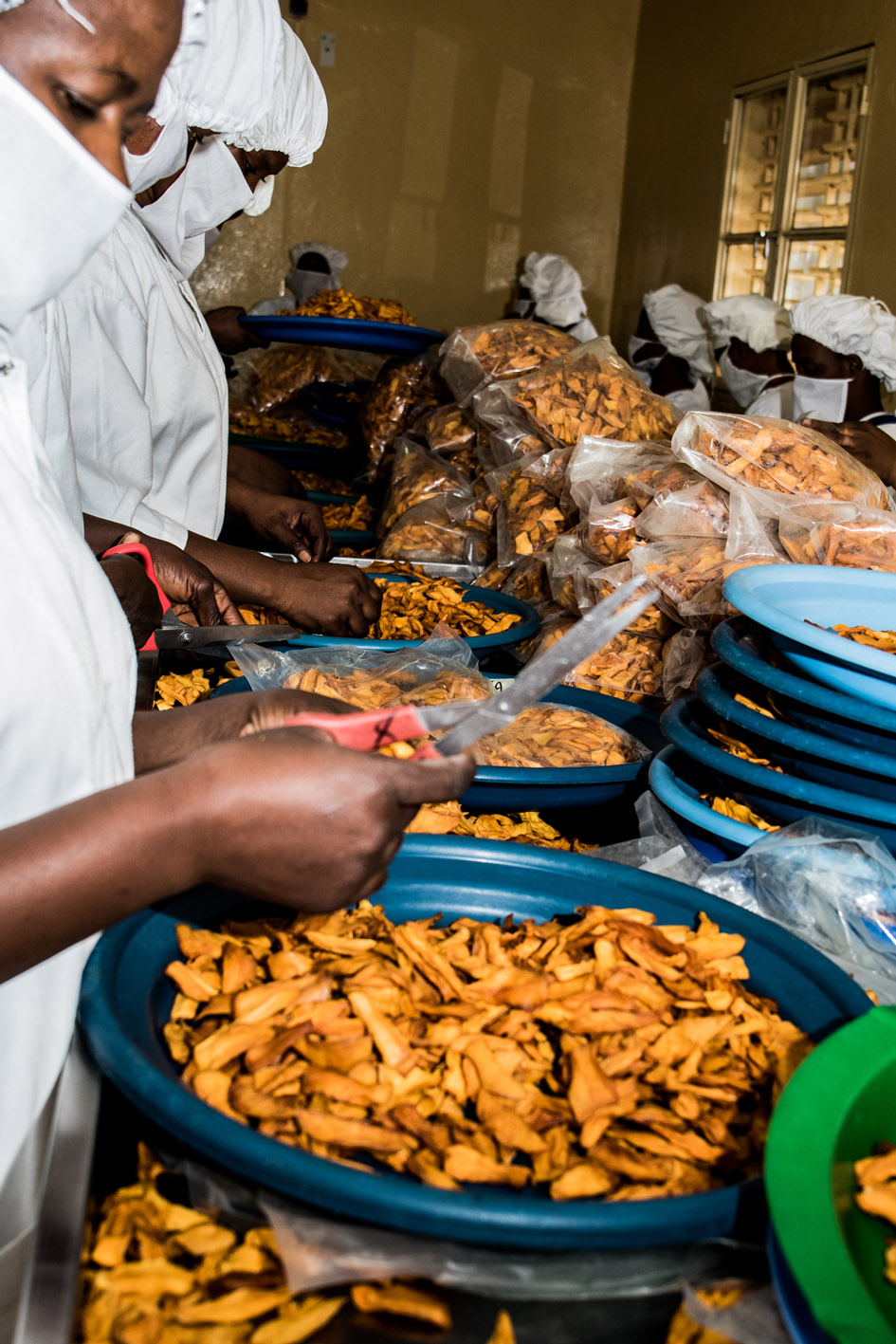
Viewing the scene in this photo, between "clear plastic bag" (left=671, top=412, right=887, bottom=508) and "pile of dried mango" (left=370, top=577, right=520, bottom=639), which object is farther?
"pile of dried mango" (left=370, top=577, right=520, bottom=639)

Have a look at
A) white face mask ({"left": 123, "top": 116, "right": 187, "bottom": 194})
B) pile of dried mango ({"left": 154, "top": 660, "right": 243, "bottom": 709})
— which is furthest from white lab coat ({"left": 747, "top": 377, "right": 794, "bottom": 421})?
pile of dried mango ({"left": 154, "top": 660, "right": 243, "bottom": 709})

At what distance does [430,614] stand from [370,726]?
3.98ft

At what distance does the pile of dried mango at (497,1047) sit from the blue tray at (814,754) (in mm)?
215

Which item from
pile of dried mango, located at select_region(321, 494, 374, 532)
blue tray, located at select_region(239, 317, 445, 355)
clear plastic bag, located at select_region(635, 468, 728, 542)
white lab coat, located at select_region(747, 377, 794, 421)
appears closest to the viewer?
clear plastic bag, located at select_region(635, 468, 728, 542)

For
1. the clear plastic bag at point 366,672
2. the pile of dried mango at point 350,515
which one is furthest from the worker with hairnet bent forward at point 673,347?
the clear plastic bag at point 366,672

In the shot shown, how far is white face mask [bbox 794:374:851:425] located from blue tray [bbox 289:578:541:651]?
2502 mm

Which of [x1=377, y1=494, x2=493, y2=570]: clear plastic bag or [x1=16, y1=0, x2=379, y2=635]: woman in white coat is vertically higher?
[x1=16, y1=0, x2=379, y2=635]: woman in white coat

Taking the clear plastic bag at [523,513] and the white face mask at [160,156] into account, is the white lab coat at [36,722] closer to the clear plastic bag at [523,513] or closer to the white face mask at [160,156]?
the white face mask at [160,156]

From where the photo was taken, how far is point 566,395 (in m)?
2.26

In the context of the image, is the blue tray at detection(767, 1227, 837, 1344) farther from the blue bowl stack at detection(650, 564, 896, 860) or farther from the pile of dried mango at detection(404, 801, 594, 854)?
the pile of dried mango at detection(404, 801, 594, 854)

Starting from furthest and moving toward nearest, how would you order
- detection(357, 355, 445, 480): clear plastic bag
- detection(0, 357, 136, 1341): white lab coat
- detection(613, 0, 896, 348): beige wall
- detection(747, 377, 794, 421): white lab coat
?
detection(613, 0, 896, 348): beige wall
detection(747, 377, 794, 421): white lab coat
detection(357, 355, 445, 480): clear plastic bag
detection(0, 357, 136, 1341): white lab coat

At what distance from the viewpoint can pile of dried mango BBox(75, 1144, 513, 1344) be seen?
0.53 metres

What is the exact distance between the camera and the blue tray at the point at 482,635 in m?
1.58

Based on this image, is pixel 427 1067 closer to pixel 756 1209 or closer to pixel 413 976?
pixel 413 976
